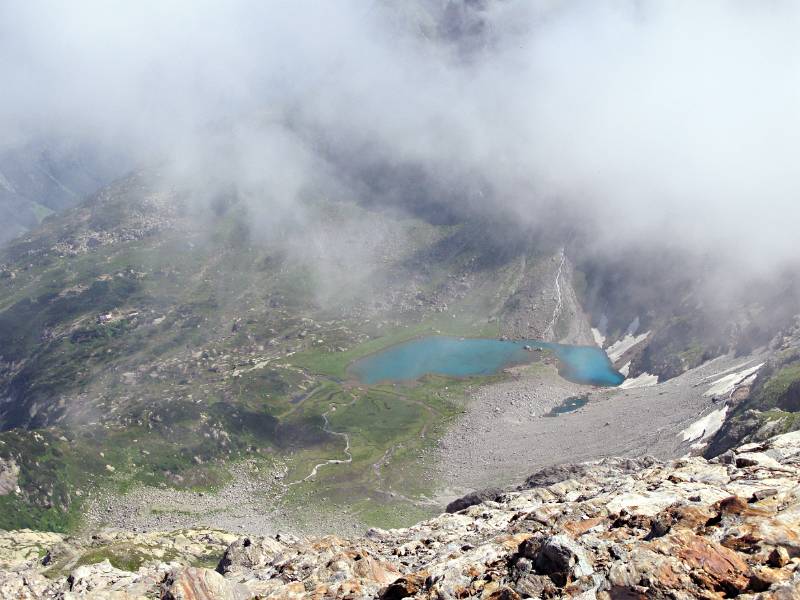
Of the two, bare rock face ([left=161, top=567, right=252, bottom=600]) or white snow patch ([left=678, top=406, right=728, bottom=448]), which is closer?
bare rock face ([left=161, top=567, right=252, bottom=600])

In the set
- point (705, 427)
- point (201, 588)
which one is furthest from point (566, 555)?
point (705, 427)

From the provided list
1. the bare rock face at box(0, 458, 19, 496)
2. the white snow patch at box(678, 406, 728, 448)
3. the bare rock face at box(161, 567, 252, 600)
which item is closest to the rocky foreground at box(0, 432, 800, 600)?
the bare rock face at box(161, 567, 252, 600)

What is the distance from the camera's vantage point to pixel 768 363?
191 m

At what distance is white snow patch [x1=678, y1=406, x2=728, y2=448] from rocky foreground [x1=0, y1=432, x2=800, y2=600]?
7288 cm

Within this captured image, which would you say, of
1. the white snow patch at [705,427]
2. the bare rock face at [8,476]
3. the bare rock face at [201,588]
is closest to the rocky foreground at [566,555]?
the bare rock face at [201,588]

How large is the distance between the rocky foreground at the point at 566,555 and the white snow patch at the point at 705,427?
72.9 metres

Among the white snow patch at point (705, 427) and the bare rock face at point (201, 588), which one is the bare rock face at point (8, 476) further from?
the white snow patch at point (705, 427)

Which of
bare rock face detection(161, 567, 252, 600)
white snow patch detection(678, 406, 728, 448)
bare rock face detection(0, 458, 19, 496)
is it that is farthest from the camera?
bare rock face detection(0, 458, 19, 496)

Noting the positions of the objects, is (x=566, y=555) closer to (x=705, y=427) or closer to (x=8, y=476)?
(x=705, y=427)

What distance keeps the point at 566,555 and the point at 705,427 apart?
469 feet

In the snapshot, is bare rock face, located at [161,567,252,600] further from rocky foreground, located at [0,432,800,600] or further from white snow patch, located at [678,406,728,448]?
white snow patch, located at [678,406,728,448]

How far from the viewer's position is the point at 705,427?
6403 inches

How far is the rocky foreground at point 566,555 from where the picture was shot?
3466 centimetres

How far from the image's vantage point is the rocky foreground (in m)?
34.7
